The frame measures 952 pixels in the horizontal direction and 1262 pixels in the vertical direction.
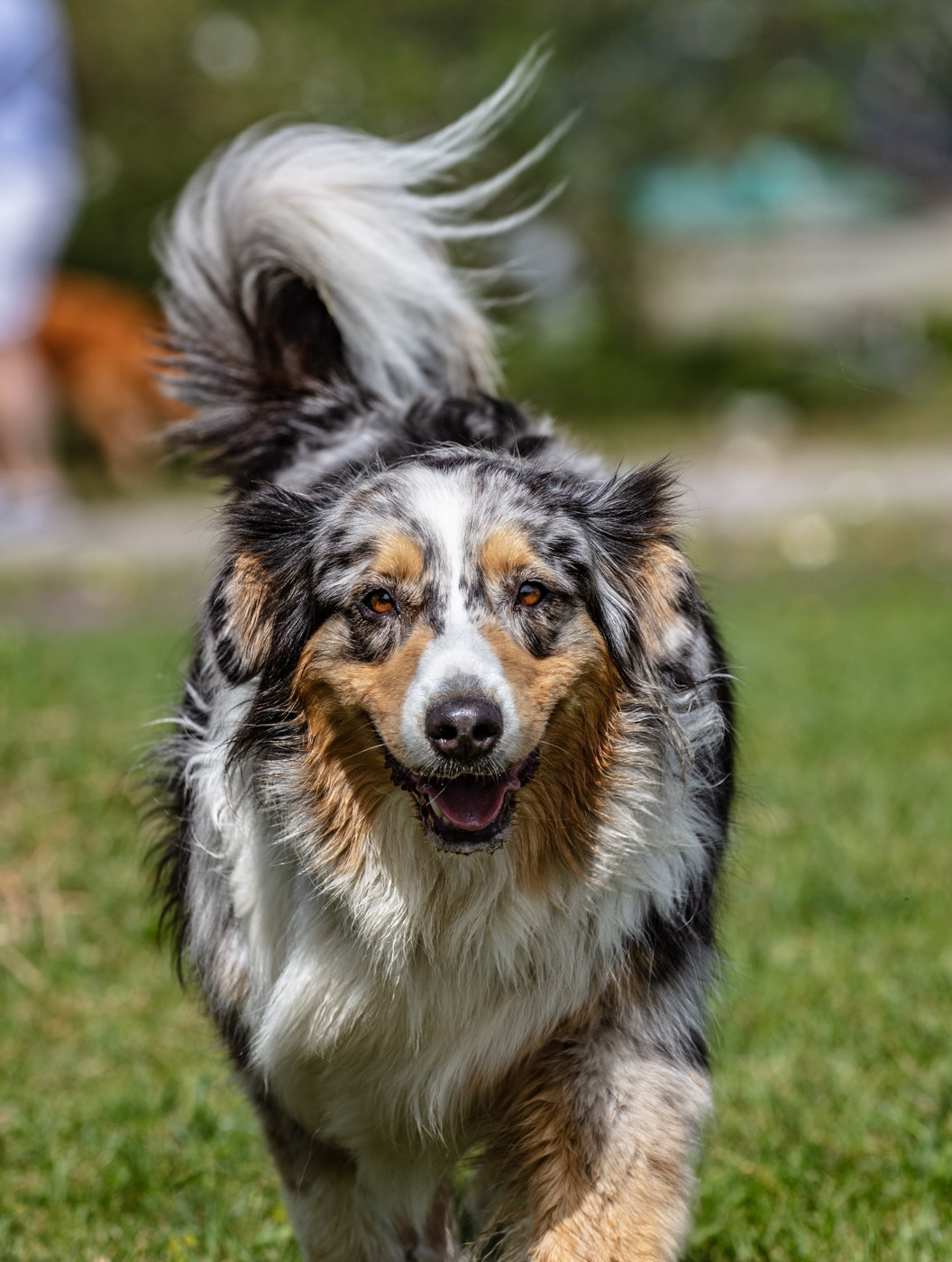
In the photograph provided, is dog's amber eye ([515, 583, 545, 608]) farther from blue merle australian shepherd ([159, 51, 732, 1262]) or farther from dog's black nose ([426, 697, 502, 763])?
dog's black nose ([426, 697, 502, 763])

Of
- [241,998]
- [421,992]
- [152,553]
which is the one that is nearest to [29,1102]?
[241,998]

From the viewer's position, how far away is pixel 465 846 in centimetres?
298

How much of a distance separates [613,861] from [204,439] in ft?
6.49

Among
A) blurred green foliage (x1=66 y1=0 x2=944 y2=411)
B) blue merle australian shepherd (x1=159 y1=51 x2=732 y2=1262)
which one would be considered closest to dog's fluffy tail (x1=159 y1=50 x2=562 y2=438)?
blue merle australian shepherd (x1=159 y1=51 x2=732 y2=1262)

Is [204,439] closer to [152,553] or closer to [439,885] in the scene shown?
[439,885]

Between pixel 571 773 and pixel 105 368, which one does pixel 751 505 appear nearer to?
pixel 105 368

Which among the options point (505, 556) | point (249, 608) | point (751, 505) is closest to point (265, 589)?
point (249, 608)

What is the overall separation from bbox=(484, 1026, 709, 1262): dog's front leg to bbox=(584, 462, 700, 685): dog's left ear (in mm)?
737

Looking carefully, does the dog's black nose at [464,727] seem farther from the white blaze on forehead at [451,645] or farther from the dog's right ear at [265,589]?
the dog's right ear at [265,589]

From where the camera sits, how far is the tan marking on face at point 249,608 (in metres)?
3.32

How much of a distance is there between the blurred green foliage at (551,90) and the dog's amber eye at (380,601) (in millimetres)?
13227

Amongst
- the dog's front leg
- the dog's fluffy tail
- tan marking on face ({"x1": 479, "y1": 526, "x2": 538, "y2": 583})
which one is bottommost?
the dog's front leg

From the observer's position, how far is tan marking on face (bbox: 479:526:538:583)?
3.11 meters

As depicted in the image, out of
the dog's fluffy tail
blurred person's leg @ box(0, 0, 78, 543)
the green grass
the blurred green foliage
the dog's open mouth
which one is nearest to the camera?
the dog's open mouth
